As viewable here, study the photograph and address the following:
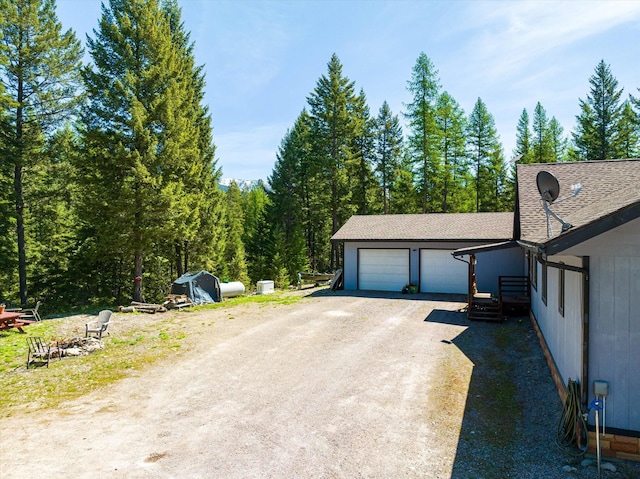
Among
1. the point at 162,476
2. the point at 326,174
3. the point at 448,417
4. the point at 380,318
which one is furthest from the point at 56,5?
the point at 448,417

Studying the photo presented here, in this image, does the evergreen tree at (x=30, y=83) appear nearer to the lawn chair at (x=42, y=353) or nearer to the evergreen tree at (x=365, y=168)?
the lawn chair at (x=42, y=353)

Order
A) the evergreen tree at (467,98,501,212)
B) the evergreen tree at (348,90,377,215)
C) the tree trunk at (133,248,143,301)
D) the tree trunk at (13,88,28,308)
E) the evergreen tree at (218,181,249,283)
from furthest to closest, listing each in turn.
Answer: the evergreen tree at (348,90,377,215)
the evergreen tree at (467,98,501,212)
the evergreen tree at (218,181,249,283)
the tree trunk at (13,88,28,308)
the tree trunk at (133,248,143,301)

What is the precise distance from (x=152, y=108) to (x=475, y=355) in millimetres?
16718

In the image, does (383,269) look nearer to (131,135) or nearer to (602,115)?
(131,135)

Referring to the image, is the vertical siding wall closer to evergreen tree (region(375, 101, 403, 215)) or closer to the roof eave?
the roof eave

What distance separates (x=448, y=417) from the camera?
627cm

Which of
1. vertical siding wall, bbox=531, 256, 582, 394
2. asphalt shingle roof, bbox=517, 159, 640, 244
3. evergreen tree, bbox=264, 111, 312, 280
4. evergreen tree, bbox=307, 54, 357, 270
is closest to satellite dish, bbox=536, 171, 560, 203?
asphalt shingle roof, bbox=517, 159, 640, 244

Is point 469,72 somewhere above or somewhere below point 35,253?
above

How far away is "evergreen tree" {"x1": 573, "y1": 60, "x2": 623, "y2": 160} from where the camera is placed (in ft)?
104

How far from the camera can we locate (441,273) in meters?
19.0

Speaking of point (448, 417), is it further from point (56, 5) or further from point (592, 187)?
point (56, 5)

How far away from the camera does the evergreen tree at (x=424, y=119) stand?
30.5 m

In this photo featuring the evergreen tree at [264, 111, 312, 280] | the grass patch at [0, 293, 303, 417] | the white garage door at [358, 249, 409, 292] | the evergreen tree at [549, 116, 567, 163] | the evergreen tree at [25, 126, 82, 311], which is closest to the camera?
the grass patch at [0, 293, 303, 417]

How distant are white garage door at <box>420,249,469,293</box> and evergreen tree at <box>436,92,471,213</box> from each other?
13.9m
